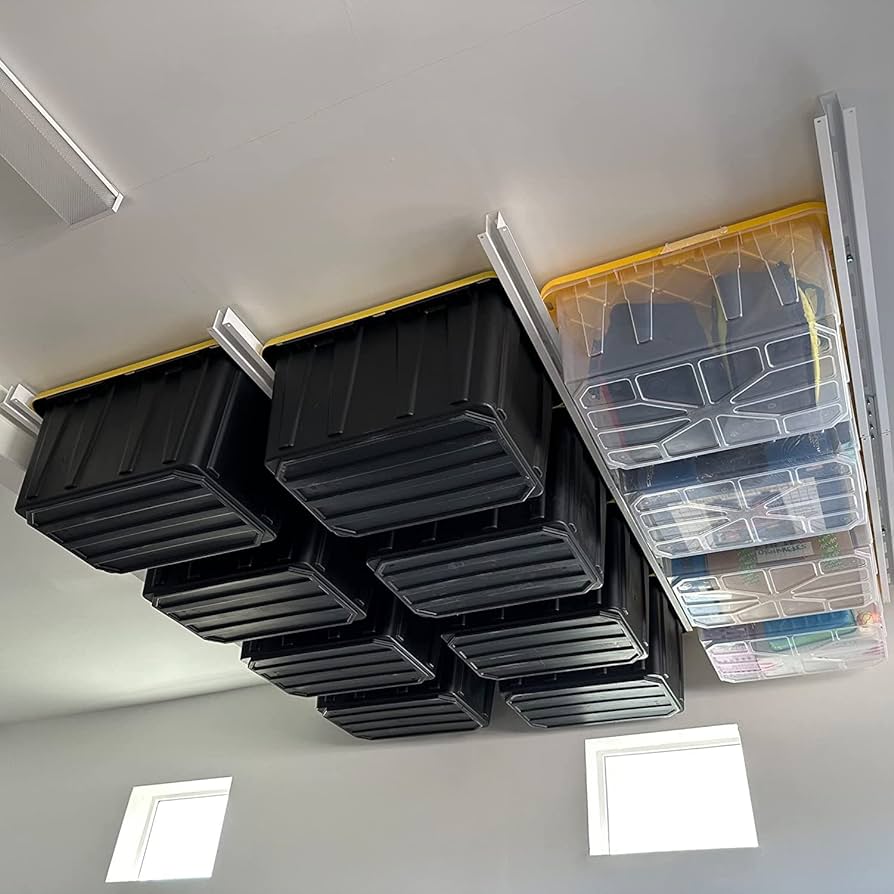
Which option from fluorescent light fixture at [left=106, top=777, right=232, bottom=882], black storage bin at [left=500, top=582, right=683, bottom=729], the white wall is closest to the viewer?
the white wall

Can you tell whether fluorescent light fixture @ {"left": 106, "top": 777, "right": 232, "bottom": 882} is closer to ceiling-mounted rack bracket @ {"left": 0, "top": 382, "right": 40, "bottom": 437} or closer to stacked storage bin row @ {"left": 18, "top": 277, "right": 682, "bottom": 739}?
stacked storage bin row @ {"left": 18, "top": 277, "right": 682, "bottom": 739}

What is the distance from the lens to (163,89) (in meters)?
1.41

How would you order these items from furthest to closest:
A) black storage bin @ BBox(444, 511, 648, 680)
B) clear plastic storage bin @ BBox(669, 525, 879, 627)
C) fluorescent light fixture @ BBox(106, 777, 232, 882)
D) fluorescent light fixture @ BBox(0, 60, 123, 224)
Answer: fluorescent light fixture @ BBox(106, 777, 232, 882) → black storage bin @ BBox(444, 511, 648, 680) → clear plastic storage bin @ BBox(669, 525, 879, 627) → fluorescent light fixture @ BBox(0, 60, 123, 224)

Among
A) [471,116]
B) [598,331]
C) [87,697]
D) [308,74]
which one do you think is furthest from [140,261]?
[87,697]

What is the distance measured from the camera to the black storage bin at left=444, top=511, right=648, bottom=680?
2029 millimetres

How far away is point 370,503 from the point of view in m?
1.71

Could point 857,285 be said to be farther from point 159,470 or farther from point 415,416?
point 159,470

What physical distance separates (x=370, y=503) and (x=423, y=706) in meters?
1.10

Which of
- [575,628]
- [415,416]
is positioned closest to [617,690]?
[575,628]

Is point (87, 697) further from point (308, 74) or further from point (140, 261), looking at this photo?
point (308, 74)

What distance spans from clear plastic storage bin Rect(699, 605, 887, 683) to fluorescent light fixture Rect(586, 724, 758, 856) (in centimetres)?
26

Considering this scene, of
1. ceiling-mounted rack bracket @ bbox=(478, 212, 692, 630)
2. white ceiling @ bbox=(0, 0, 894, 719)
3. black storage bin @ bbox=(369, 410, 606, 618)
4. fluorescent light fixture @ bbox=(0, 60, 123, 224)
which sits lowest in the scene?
black storage bin @ bbox=(369, 410, 606, 618)

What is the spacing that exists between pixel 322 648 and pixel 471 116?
1456mm

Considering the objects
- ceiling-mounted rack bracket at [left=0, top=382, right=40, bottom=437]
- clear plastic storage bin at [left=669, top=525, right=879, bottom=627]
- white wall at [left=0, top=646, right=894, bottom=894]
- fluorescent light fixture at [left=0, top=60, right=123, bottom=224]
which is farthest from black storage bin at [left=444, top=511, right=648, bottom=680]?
fluorescent light fixture at [left=0, top=60, right=123, bottom=224]
